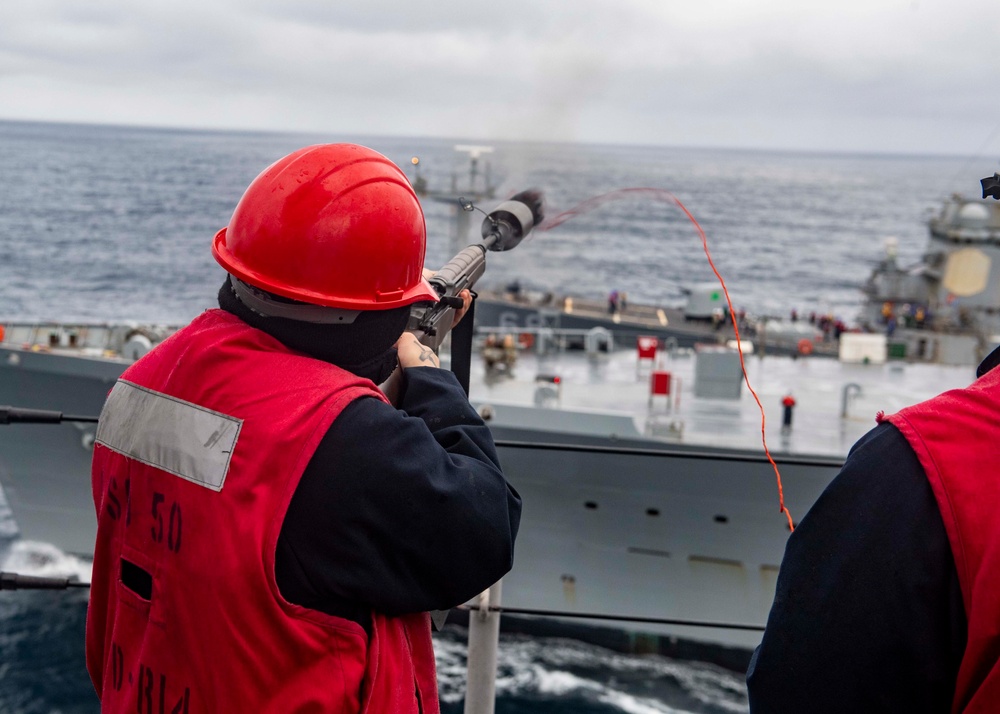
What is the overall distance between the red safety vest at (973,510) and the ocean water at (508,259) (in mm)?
1632

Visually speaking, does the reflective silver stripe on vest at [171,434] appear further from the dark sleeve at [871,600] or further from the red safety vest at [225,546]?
the dark sleeve at [871,600]

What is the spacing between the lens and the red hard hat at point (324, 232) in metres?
1.49

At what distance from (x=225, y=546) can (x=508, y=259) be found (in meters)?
54.5

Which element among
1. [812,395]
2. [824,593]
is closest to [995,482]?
[824,593]

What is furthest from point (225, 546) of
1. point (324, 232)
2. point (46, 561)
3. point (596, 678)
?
point (46, 561)

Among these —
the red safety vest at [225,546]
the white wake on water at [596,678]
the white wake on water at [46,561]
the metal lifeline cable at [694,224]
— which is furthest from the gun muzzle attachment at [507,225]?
the white wake on water at [46,561]

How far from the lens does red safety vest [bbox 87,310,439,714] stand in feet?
4.42

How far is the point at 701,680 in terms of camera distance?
12.9 metres

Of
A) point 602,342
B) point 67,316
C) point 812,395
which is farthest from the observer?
point 67,316

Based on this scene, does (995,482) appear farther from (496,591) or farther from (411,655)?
(496,591)

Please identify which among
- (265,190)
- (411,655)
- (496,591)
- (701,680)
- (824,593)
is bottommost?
(701,680)

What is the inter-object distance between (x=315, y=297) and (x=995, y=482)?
1.00m

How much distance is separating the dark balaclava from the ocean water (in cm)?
116

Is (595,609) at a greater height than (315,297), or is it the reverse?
(315,297)
